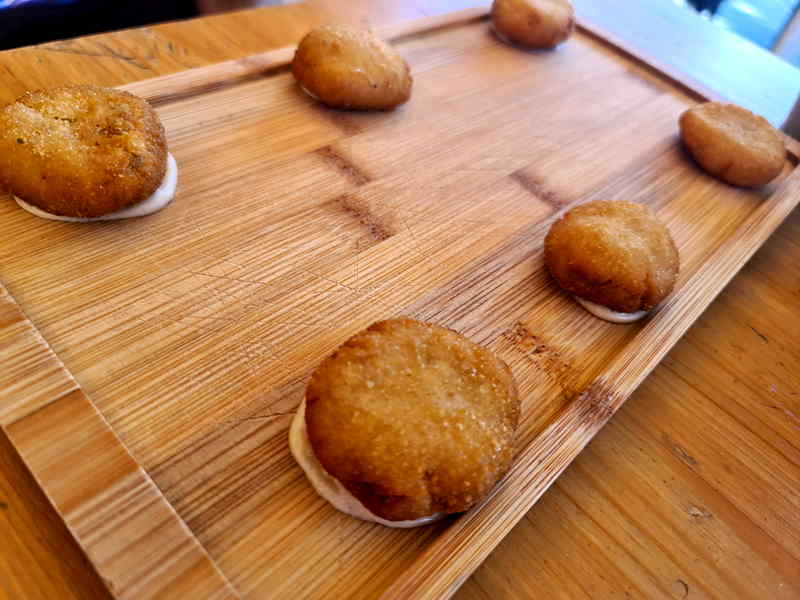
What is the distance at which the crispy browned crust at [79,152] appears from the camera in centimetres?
123

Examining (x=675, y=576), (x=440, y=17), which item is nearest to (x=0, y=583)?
(x=675, y=576)

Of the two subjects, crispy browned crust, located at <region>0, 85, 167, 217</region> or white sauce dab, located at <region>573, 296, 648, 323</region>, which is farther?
white sauce dab, located at <region>573, 296, 648, 323</region>

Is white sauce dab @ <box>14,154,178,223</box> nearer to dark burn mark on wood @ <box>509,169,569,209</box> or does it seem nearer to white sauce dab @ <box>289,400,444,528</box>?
white sauce dab @ <box>289,400,444,528</box>

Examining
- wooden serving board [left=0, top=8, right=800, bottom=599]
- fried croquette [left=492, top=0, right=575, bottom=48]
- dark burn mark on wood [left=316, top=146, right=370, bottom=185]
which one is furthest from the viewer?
fried croquette [left=492, top=0, right=575, bottom=48]

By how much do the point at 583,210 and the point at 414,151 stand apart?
20.1 inches

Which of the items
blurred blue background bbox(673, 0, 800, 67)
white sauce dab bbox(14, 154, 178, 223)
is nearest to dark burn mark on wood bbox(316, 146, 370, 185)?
white sauce dab bbox(14, 154, 178, 223)

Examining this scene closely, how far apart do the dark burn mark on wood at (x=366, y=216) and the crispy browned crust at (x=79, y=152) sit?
17.4 inches

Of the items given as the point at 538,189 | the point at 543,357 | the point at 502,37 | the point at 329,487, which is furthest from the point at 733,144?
the point at 329,487

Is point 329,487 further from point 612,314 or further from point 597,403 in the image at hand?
point 612,314

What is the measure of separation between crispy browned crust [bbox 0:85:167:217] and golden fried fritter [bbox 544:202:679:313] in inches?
38.3

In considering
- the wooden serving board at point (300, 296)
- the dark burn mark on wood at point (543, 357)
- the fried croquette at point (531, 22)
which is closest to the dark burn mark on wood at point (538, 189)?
the wooden serving board at point (300, 296)

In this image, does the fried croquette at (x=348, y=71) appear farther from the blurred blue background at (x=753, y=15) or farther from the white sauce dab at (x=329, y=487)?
the blurred blue background at (x=753, y=15)

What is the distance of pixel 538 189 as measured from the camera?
1.73m

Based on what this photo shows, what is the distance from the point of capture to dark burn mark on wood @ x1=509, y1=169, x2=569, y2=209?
1.71 metres
